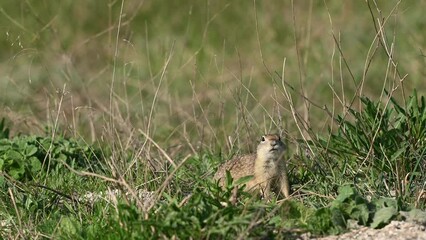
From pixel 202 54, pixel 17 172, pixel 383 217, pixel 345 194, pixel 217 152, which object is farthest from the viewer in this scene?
pixel 202 54

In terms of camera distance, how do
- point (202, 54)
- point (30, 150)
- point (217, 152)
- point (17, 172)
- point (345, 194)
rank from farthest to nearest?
point (202, 54), point (217, 152), point (30, 150), point (17, 172), point (345, 194)

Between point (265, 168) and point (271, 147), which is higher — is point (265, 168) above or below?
below

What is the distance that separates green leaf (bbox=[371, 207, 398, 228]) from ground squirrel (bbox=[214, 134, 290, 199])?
33.0 inches

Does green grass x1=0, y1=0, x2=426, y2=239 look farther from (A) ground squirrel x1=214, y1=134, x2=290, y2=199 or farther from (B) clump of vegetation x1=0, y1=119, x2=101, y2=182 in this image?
(A) ground squirrel x1=214, y1=134, x2=290, y2=199

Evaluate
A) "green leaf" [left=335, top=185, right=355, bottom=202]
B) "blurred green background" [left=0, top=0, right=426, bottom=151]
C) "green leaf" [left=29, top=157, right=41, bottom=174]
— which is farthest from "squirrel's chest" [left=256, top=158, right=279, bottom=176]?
"blurred green background" [left=0, top=0, right=426, bottom=151]

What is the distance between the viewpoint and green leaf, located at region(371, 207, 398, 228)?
532 centimetres

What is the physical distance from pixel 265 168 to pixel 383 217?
1189 millimetres

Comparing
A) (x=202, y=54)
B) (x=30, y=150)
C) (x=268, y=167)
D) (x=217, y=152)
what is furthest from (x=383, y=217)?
(x=202, y=54)

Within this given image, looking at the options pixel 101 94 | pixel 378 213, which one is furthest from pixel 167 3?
pixel 378 213

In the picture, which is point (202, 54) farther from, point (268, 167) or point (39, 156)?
point (268, 167)

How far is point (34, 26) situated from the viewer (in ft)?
38.7

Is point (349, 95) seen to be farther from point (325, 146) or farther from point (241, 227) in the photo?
point (241, 227)

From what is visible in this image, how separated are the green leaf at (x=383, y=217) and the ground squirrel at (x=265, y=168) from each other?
33.0 inches

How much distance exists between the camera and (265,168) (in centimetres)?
640
